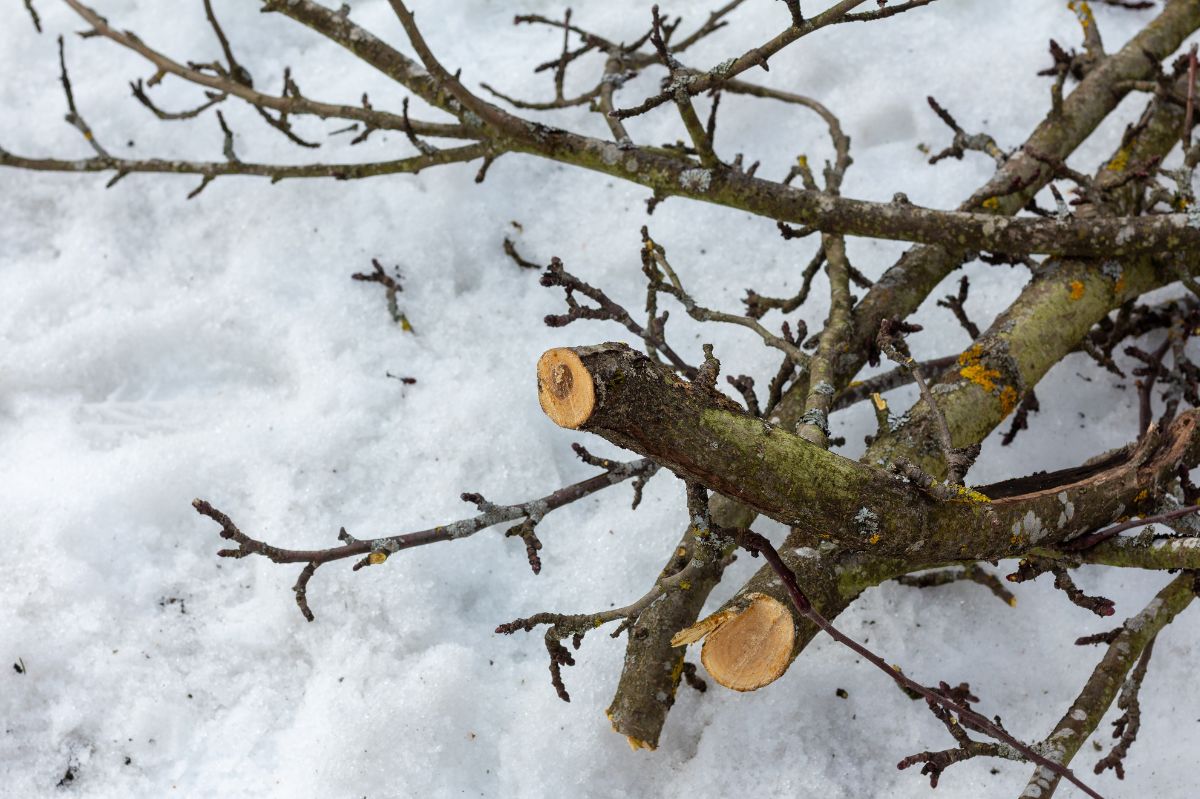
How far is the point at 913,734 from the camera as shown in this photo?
210 cm

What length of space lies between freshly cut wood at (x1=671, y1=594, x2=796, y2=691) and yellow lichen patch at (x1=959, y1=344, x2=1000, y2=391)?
77cm

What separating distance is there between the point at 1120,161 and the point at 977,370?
0.90 metres

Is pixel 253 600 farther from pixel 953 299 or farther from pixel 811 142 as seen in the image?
pixel 811 142

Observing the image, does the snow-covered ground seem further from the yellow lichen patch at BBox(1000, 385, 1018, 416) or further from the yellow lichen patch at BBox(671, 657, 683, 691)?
the yellow lichen patch at BBox(1000, 385, 1018, 416)

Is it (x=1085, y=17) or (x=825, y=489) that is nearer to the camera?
(x=825, y=489)

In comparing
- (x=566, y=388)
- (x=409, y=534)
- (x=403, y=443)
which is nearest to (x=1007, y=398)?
(x=566, y=388)

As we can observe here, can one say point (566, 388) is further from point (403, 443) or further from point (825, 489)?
point (403, 443)

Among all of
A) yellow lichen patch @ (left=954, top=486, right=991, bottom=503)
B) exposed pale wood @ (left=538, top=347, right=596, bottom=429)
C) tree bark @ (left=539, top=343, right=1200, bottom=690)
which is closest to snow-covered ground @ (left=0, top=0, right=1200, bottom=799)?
tree bark @ (left=539, top=343, right=1200, bottom=690)

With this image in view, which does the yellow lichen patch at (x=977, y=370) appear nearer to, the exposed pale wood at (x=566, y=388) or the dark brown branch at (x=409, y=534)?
the dark brown branch at (x=409, y=534)

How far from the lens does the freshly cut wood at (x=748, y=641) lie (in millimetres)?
1594

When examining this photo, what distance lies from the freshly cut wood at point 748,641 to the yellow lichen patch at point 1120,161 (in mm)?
1665

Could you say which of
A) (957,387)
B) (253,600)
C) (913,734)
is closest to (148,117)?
(253,600)

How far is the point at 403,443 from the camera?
253 centimetres

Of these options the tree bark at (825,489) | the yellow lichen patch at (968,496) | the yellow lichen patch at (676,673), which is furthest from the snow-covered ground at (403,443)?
the yellow lichen patch at (968,496)
